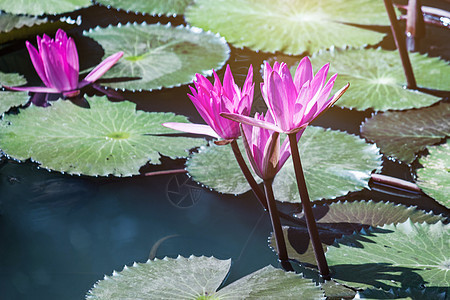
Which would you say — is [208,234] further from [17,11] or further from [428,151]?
[17,11]

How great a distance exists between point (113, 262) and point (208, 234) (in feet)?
0.89

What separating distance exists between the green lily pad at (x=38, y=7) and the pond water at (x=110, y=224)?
1.08 meters

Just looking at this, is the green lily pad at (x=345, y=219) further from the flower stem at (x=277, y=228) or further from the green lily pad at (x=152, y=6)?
the green lily pad at (x=152, y=6)

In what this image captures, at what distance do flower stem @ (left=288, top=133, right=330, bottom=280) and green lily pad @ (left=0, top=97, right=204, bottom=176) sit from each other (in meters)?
0.68

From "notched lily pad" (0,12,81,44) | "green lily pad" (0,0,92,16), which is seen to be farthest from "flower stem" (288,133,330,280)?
"green lily pad" (0,0,92,16)

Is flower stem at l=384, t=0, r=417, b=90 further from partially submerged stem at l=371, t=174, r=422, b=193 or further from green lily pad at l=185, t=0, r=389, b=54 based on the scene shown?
partially submerged stem at l=371, t=174, r=422, b=193

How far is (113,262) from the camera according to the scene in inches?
52.9

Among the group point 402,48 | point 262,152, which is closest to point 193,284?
point 262,152

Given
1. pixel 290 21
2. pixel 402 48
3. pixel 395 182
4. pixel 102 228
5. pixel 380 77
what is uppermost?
pixel 290 21

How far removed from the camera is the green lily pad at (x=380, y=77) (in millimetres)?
1964

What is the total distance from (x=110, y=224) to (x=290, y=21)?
1429mm

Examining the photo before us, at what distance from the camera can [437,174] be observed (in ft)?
5.12

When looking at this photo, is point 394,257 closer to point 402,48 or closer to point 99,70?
point 402,48

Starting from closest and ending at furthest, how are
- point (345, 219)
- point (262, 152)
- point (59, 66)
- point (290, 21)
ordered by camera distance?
point (262, 152) → point (345, 219) → point (59, 66) → point (290, 21)
